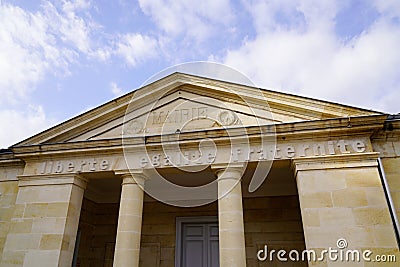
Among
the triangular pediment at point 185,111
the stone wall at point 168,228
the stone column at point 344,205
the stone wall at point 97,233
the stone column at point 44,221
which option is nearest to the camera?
the stone column at point 344,205

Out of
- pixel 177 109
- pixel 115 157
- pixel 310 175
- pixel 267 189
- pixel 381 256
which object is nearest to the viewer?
pixel 381 256

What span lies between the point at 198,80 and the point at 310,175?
11.4 ft

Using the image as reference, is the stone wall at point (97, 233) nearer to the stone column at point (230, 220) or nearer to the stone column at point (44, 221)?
the stone column at point (44, 221)

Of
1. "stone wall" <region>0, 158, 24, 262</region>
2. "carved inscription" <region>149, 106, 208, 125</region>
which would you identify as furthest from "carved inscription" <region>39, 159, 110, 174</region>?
"carved inscription" <region>149, 106, 208, 125</region>

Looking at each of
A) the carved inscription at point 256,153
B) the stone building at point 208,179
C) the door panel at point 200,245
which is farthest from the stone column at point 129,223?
the door panel at point 200,245

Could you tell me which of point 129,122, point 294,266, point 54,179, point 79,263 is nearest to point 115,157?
point 129,122

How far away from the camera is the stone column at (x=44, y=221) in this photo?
642 centimetres

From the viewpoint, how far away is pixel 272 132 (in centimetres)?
627

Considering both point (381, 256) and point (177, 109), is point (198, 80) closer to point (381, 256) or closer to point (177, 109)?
point (177, 109)

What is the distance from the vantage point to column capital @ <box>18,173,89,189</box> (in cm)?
702

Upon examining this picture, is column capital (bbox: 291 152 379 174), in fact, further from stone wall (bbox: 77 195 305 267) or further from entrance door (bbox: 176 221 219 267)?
entrance door (bbox: 176 221 219 267)

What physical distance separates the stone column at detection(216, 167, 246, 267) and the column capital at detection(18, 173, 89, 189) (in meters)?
3.31

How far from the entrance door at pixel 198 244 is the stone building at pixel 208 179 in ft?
0.09

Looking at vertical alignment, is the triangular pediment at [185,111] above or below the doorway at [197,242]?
above
